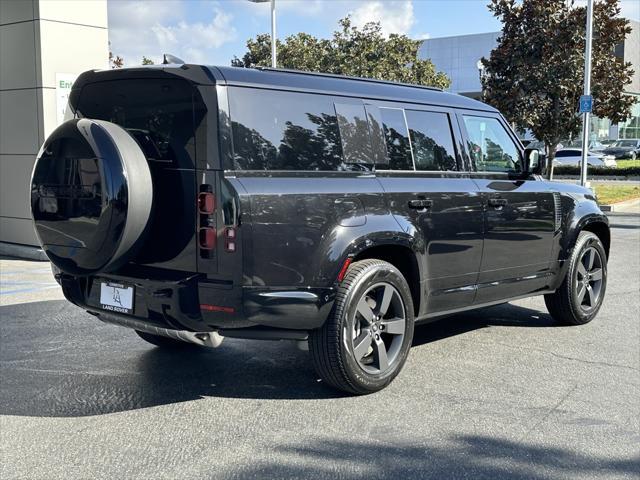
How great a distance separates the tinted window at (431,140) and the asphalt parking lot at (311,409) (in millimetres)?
1506

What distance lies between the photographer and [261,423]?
14.1 ft

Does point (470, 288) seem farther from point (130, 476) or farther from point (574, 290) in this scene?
point (130, 476)

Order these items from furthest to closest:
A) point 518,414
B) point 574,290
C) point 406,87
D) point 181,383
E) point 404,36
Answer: point 404,36 → point 574,290 → point 406,87 → point 181,383 → point 518,414

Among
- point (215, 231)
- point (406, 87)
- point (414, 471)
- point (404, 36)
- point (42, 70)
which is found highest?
point (404, 36)

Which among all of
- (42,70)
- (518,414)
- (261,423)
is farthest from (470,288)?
(42,70)

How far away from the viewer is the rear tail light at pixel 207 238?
4148 millimetres

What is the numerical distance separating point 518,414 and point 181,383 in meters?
2.25

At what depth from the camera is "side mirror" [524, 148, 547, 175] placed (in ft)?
20.8

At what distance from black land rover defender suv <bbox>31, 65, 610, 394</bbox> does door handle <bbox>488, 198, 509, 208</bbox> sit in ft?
1.22

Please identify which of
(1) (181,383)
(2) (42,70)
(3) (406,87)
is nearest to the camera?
(1) (181,383)

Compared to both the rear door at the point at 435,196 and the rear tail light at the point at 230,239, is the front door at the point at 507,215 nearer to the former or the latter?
the rear door at the point at 435,196

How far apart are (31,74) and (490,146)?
748 cm

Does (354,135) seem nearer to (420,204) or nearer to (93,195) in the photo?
(420,204)

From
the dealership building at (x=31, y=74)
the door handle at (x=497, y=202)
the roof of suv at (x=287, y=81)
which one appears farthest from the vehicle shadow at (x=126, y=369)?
the dealership building at (x=31, y=74)
